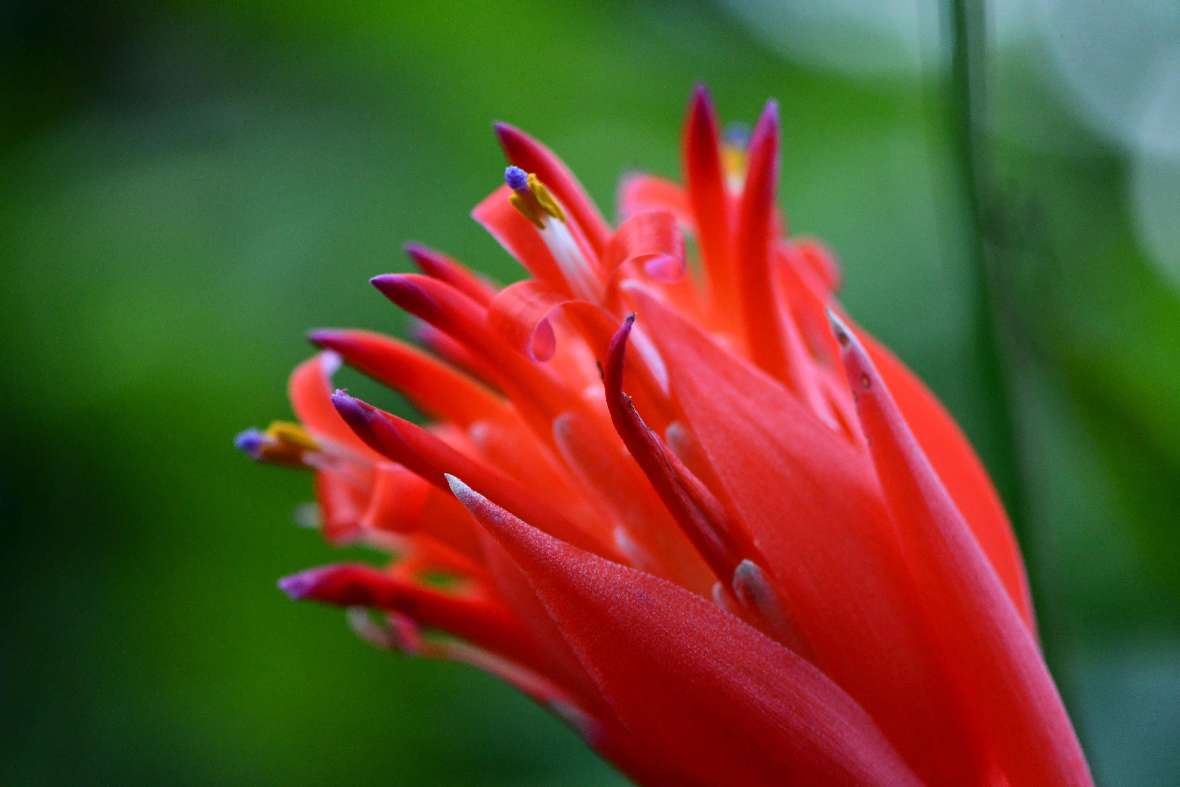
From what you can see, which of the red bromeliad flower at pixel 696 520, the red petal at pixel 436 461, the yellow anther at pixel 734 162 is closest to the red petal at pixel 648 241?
the red bromeliad flower at pixel 696 520

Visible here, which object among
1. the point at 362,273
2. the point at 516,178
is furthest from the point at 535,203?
the point at 362,273

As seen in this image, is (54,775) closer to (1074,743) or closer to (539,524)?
(539,524)

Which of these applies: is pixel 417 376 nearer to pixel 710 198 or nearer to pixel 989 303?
pixel 710 198

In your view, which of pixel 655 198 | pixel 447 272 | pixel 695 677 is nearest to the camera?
pixel 695 677

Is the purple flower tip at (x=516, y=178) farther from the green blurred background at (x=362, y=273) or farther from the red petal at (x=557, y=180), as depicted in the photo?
the green blurred background at (x=362, y=273)

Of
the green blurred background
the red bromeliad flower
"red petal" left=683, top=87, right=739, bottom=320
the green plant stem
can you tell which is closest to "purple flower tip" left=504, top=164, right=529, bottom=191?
the red bromeliad flower

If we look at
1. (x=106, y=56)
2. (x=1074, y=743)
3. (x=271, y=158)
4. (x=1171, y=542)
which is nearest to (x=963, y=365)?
(x=1171, y=542)
